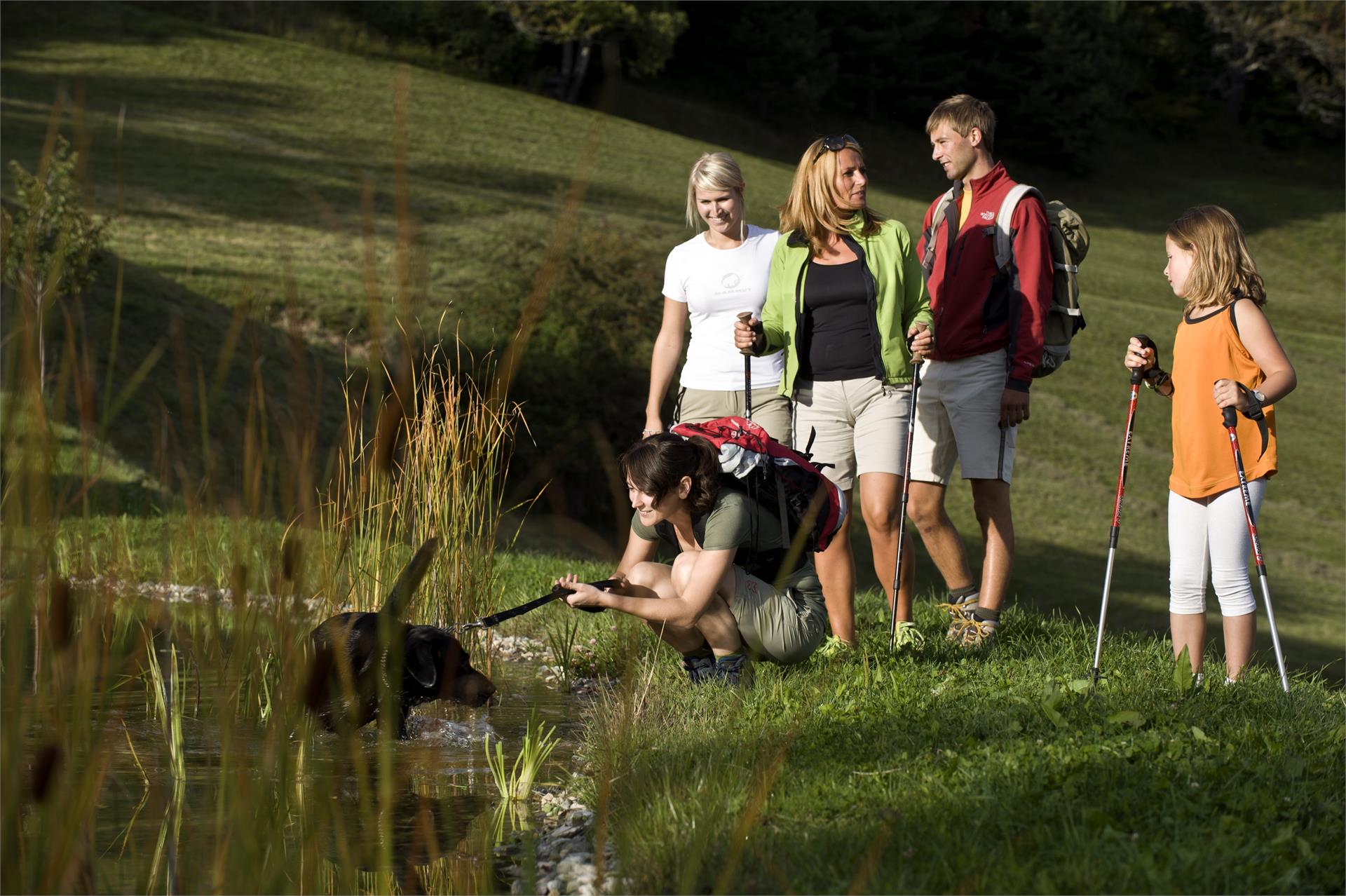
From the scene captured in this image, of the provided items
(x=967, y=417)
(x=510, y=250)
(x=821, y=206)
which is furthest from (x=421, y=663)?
(x=510, y=250)

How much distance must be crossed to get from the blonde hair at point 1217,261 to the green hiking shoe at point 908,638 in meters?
1.51

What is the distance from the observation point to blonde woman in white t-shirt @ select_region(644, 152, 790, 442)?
17.0 feet

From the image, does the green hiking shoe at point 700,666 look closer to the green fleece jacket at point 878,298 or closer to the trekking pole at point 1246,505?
the green fleece jacket at point 878,298

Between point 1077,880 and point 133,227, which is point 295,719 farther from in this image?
point 133,227

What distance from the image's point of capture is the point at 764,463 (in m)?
4.40

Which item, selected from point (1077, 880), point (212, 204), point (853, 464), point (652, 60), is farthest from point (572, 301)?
point (652, 60)

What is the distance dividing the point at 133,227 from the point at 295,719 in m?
20.1

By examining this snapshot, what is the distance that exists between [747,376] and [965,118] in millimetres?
1292

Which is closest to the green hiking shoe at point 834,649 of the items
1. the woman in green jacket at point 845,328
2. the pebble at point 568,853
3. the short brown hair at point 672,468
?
the woman in green jacket at point 845,328

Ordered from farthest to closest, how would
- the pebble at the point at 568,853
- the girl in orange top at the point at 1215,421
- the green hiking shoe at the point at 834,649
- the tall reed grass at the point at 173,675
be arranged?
the green hiking shoe at the point at 834,649 → the girl in orange top at the point at 1215,421 → the pebble at the point at 568,853 → the tall reed grass at the point at 173,675

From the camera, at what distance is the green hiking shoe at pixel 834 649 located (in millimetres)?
4707

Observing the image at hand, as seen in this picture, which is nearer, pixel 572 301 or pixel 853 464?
pixel 853 464

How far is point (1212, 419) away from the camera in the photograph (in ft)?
14.7

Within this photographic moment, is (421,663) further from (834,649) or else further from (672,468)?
(834,649)
